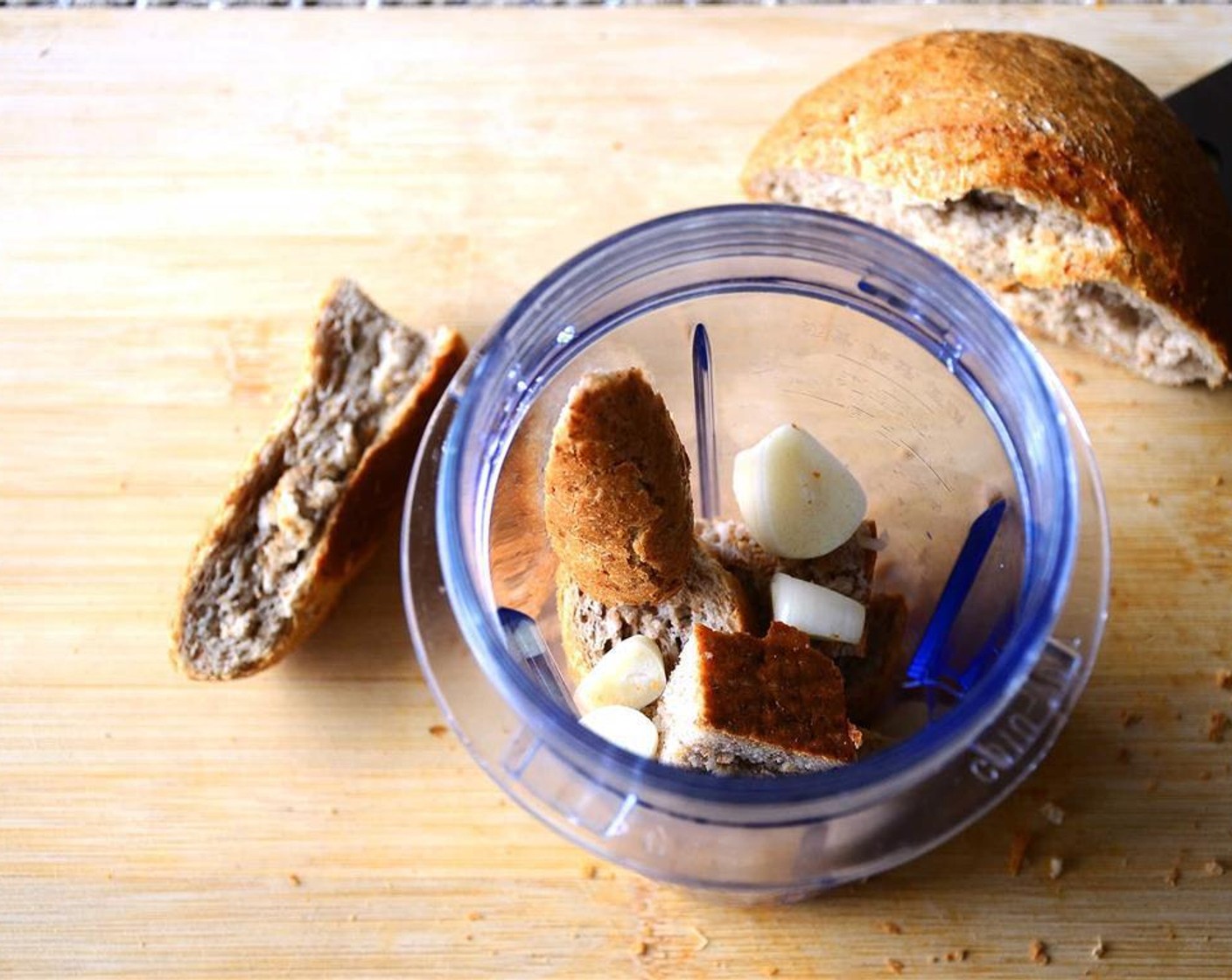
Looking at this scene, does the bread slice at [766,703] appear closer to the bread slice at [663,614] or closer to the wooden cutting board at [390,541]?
the bread slice at [663,614]

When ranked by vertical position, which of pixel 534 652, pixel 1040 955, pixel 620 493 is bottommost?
pixel 1040 955

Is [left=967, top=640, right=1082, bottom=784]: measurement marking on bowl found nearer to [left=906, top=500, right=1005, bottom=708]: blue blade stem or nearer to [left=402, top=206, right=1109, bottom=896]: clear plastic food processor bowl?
[left=402, top=206, right=1109, bottom=896]: clear plastic food processor bowl

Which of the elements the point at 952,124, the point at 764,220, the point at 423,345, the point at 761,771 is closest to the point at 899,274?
the point at 764,220

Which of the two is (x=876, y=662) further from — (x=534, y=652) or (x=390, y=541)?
(x=390, y=541)

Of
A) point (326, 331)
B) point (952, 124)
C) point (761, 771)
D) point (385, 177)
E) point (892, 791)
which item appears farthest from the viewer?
point (385, 177)

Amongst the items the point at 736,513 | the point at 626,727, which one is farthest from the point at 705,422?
the point at 626,727

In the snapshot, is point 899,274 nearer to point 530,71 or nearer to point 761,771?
point 761,771
